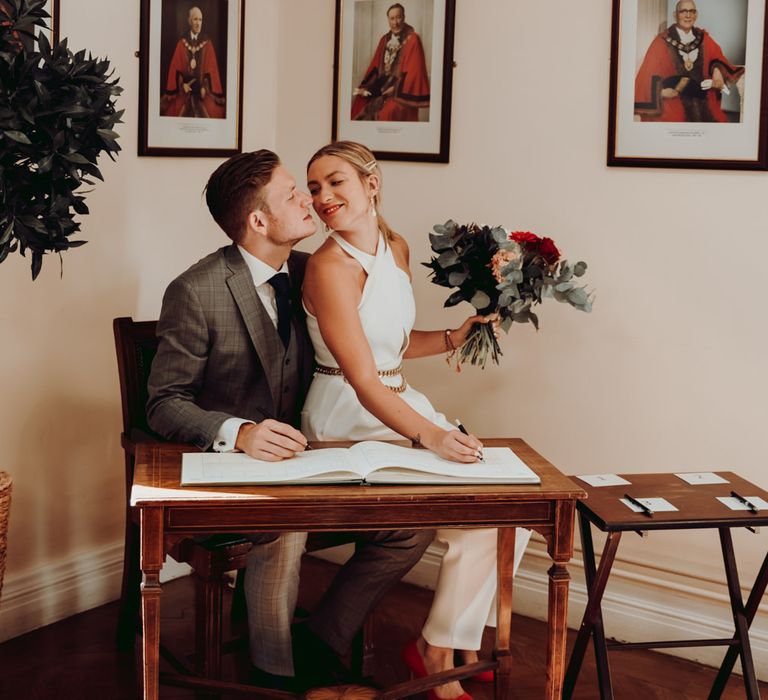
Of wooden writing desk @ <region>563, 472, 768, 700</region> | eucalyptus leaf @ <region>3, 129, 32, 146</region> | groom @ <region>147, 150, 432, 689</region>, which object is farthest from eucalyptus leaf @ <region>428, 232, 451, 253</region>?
eucalyptus leaf @ <region>3, 129, 32, 146</region>

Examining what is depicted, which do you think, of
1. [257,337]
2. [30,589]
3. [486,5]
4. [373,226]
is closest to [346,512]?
[257,337]

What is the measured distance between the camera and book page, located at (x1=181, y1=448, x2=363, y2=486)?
240cm

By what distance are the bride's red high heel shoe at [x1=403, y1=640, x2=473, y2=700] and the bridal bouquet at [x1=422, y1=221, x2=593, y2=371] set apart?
1074 mm

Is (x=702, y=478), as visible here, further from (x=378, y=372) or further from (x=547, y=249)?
(x=378, y=372)

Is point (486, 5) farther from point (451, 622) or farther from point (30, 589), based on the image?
point (30, 589)

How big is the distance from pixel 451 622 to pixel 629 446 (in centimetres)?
99

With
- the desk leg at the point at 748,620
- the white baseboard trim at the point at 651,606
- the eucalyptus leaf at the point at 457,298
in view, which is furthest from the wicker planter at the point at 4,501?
the desk leg at the point at 748,620

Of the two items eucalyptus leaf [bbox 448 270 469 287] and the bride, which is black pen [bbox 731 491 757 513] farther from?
eucalyptus leaf [bbox 448 270 469 287]

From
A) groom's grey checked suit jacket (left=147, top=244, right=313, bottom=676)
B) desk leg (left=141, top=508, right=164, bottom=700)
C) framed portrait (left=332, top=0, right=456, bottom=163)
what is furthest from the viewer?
framed portrait (left=332, top=0, right=456, bottom=163)

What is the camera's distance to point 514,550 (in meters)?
3.04

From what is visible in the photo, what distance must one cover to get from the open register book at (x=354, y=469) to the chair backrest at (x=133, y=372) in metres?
0.74

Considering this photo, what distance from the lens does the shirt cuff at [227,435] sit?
268 cm

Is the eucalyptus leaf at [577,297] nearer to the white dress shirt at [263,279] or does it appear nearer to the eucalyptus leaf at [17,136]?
the white dress shirt at [263,279]

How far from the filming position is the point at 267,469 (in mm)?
2486
